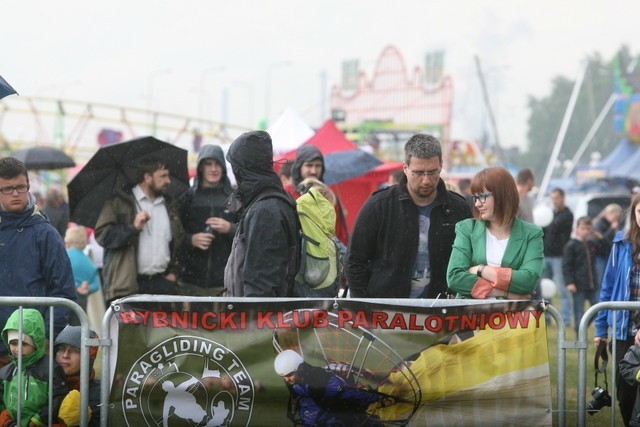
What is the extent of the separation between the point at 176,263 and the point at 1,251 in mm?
2413

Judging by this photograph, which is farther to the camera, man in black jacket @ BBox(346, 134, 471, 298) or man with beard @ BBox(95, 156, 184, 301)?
man with beard @ BBox(95, 156, 184, 301)

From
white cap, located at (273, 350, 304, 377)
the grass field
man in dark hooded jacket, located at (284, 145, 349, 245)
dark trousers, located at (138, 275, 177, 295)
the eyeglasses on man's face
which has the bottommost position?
the grass field

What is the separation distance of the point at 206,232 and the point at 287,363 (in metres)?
3.48

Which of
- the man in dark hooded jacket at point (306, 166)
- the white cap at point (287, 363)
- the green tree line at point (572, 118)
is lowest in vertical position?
the white cap at point (287, 363)

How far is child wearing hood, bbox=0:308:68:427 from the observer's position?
236 inches

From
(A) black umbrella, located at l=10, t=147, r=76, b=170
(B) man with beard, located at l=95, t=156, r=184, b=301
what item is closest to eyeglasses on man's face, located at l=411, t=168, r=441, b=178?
(B) man with beard, located at l=95, t=156, r=184, b=301

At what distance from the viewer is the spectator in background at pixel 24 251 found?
6.66m

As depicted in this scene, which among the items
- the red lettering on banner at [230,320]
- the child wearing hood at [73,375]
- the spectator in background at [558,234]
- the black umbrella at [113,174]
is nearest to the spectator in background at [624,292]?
the red lettering on banner at [230,320]

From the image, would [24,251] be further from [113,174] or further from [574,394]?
[574,394]

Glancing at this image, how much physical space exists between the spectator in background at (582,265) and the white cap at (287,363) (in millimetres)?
9550

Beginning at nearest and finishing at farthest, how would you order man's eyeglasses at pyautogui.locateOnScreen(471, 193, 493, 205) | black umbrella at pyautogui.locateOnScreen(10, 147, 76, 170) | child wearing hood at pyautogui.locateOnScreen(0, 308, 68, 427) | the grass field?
child wearing hood at pyautogui.locateOnScreen(0, 308, 68, 427) < man's eyeglasses at pyautogui.locateOnScreen(471, 193, 493, 205) < the grass field < black umbrella at pyautogui.locateOnScreen(10, 147, 76, 170)

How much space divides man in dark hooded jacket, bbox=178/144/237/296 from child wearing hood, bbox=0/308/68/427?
2.75m

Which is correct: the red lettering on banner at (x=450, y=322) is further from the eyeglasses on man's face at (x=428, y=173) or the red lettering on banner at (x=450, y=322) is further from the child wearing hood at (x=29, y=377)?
the child wearing hood at (x=29, y=377)

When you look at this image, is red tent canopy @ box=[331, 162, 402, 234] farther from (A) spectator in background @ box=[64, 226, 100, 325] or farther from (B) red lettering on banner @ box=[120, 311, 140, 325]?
(B) red lettering on banner @ box=[120, 311, 140, 325]
